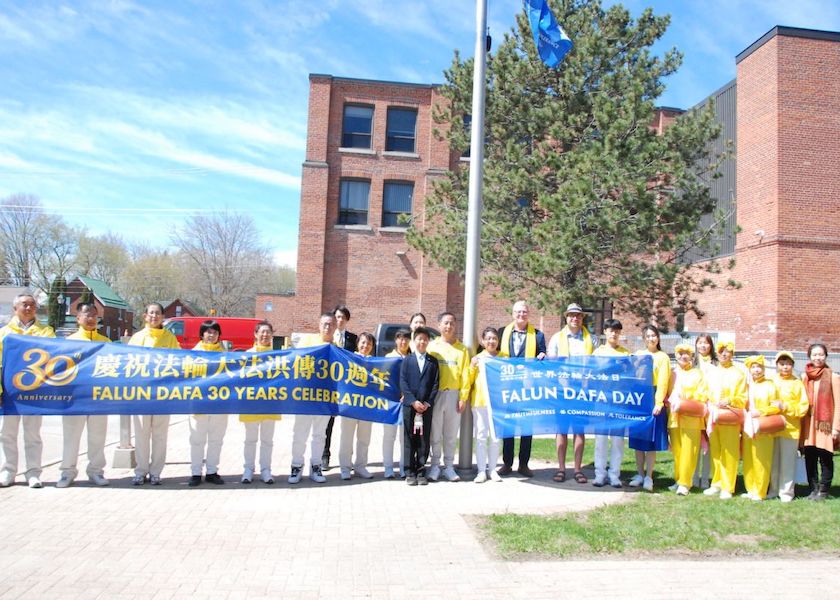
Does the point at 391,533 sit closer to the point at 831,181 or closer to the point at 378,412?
the point at 378,412

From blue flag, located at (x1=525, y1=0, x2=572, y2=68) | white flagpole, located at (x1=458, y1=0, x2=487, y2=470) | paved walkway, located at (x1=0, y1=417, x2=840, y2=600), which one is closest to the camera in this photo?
paved walkway, located at (x1=0, y1=417, x2=840, y2=600)

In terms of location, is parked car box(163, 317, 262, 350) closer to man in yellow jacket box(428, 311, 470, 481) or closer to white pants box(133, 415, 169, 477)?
white pants box(133, 415, 169, 477)

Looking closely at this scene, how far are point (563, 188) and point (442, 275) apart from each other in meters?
15.1

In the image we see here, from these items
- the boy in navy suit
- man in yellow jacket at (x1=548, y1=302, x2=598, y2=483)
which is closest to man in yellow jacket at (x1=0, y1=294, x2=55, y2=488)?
the boy in navy suit

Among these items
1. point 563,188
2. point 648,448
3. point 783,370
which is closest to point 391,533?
point 648,448

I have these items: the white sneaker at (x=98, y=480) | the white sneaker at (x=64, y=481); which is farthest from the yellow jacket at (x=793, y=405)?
the white sneaker at (x=64, y=481)

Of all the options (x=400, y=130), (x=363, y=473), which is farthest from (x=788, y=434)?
(x=400, y=130)

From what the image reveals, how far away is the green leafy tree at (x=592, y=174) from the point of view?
1387 cm

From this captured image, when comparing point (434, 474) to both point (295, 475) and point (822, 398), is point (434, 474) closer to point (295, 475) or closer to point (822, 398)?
point (295, 475)

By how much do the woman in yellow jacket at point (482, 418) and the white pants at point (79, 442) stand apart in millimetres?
4512

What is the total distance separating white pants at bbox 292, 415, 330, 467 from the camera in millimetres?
8188

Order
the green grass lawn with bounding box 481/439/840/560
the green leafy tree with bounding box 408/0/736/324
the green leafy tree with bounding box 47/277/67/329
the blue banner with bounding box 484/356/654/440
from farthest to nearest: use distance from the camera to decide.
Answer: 1. the green leafy tree with bounding box 47/277/67/329
2. the green leafy tree with bounding box 408/0/736/324
3. the blue banner with bounding box 484/356/654/440
4. the green grass lawn with bounding box 481/439/840/560

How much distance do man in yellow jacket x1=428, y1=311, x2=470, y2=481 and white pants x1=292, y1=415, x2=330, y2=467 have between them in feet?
4.60

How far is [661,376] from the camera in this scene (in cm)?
815
